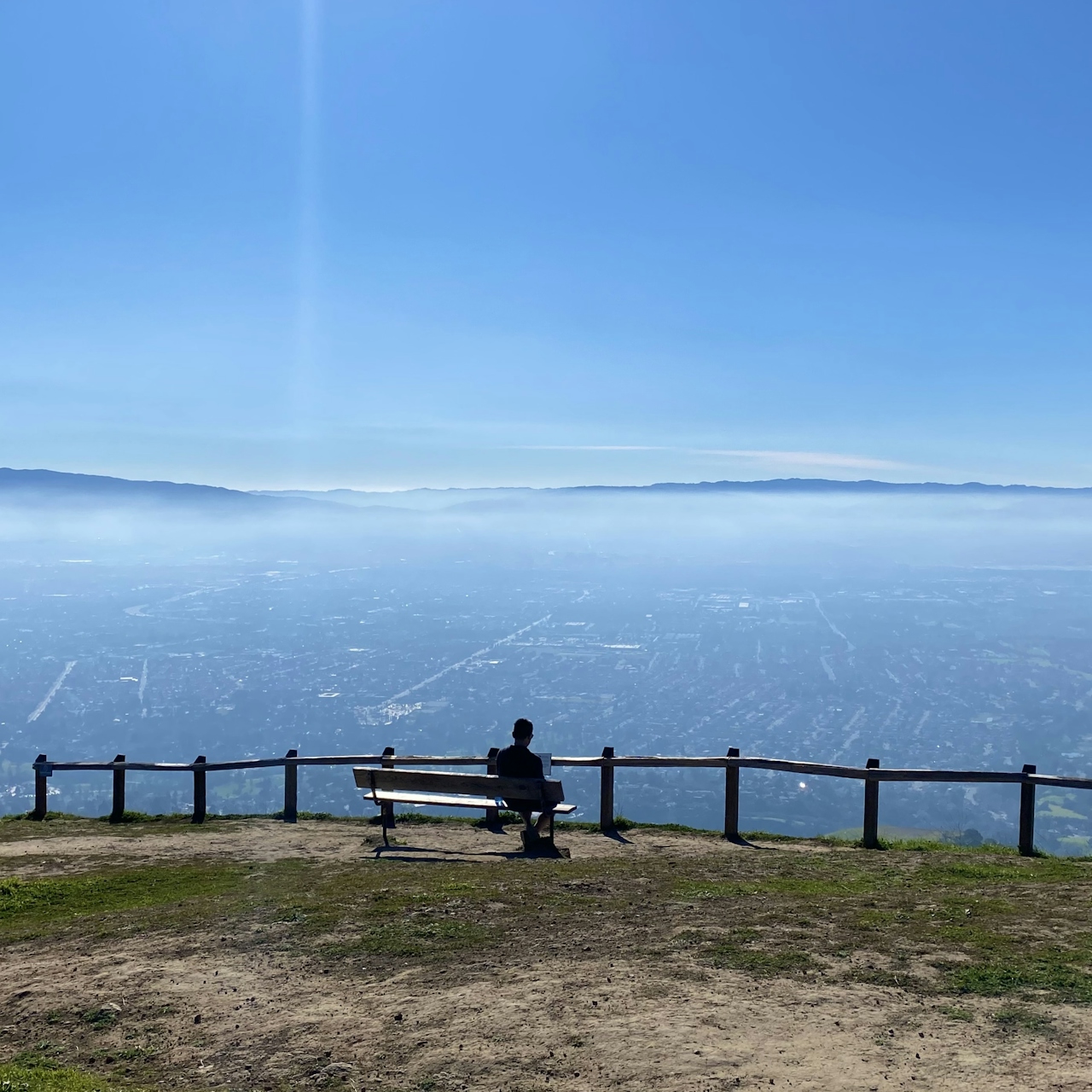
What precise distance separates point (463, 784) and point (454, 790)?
159mm

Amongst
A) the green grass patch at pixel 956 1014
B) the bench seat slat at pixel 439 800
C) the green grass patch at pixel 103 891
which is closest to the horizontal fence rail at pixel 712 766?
the bench seat slat at pixel 439 800

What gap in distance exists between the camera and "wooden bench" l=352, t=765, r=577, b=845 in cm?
1138

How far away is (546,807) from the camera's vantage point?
37.7ft

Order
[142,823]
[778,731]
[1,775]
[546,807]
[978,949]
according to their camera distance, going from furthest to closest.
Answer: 1. [778,731]
2. [1,775]
3. [142,823]
4. [546,807]
5. [978,949]

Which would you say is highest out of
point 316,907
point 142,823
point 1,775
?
point 316,907

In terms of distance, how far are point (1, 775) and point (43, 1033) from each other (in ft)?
383

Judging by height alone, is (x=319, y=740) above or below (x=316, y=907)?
below

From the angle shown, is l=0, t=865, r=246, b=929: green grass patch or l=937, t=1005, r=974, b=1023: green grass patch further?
l=0, t=865, r=246, b=929: green grass patch

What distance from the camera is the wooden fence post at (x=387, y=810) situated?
12609 mm

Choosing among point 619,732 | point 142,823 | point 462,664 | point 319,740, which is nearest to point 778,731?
point 619,732

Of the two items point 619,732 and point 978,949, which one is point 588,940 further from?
point 619,732

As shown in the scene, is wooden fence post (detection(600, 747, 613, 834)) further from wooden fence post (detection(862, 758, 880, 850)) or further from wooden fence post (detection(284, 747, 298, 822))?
wooden fence post (detection(284, 747, 298, 822))

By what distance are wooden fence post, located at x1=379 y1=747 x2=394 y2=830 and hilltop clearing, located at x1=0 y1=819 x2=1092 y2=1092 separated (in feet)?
5.98

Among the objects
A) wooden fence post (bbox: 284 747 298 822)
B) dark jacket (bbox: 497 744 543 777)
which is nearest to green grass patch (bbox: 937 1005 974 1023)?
dark jacket (bbox: 497 744 543 777)
